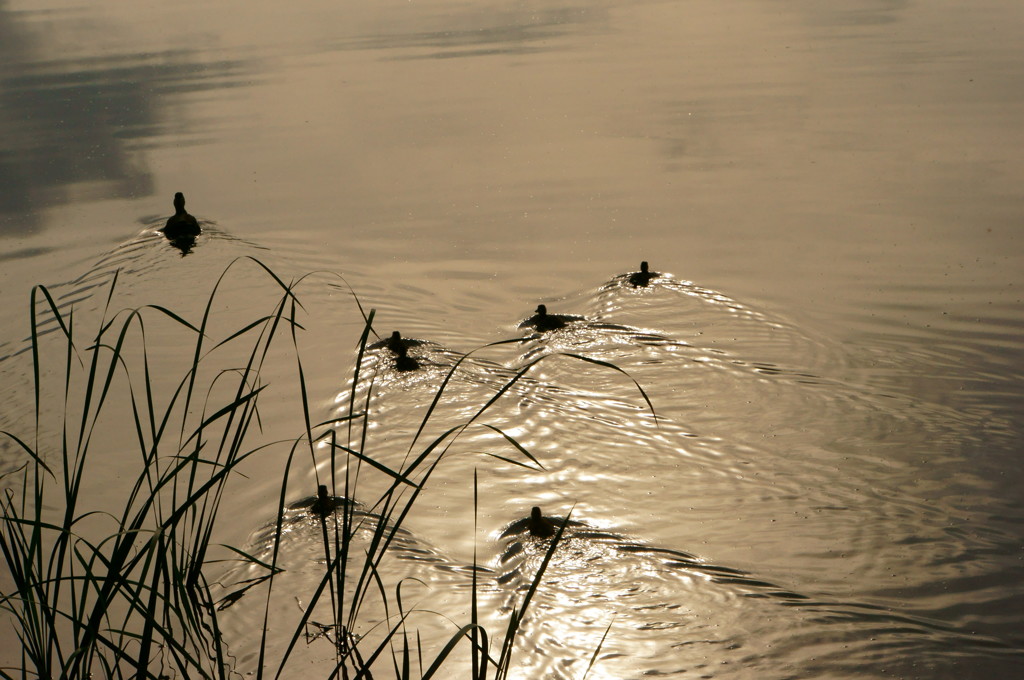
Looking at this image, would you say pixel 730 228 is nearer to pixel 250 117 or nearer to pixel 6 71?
pixel 250 117

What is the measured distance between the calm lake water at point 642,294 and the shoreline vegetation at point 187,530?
0.51ft

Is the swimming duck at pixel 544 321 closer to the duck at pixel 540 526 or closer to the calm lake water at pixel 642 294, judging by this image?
the calm lake water at pixel 642 294

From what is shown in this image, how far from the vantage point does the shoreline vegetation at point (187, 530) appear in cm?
274

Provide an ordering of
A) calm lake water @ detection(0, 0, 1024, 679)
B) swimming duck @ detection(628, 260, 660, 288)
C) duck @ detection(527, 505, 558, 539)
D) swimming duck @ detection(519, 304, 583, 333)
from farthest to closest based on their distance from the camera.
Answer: swimming duck @ detection(628, 260, 660, 288) < swimming duck @ detection(519, 304, 583, 333) < duck @ detection(527, 505, 558, 539) < calm lake water @ detection(0, 0, 1024, 679)

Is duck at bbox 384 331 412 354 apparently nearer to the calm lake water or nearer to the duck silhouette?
the calm lake water

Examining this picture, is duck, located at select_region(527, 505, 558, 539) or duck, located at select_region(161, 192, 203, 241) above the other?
duck, located at select_region(161, 192, 203, 241)

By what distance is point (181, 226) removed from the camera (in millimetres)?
9016

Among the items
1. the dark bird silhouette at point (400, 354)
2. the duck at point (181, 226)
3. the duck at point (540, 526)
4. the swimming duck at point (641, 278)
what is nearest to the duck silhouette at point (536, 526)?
the duck at point (540, 526)

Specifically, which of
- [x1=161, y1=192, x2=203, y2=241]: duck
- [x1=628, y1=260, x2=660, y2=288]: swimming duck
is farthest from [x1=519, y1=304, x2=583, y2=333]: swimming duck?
[x1=161, y1=192, x2=203, y2=241]: duck

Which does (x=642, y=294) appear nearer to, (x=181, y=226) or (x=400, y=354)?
(x=400, y=354)

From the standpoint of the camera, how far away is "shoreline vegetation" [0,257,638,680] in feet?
8.99

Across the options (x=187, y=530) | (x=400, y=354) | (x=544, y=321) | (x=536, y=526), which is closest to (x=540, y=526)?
(x=536, y=526)

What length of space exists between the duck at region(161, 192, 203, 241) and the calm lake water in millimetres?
113

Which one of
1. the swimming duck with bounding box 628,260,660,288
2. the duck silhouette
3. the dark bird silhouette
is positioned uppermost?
the swimming duck with bounding box 628,260,660,288
